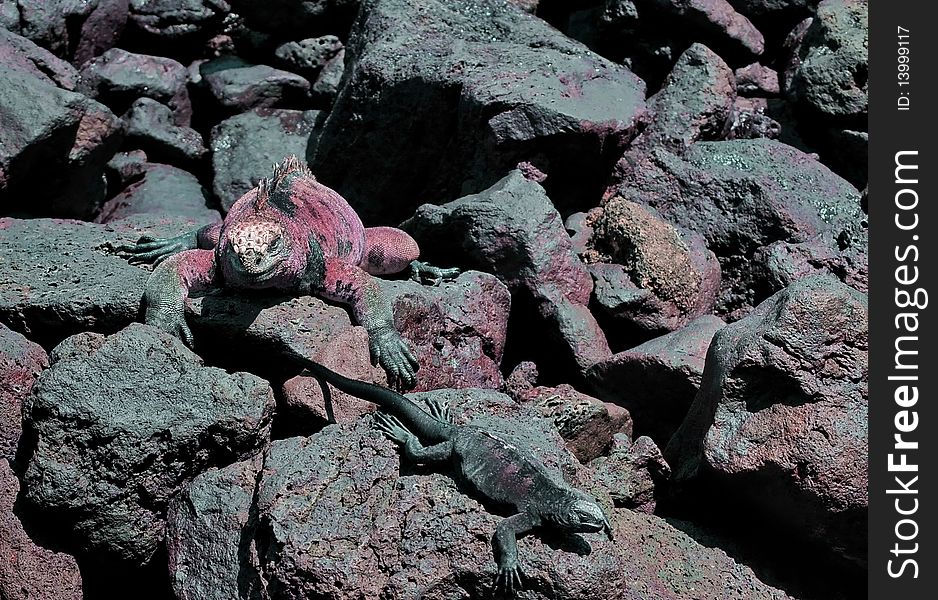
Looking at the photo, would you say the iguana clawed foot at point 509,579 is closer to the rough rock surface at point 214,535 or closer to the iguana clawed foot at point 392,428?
the iguana clawed foot at point 392,428

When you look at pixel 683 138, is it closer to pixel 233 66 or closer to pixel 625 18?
→ pixel 625 18

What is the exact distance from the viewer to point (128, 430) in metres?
4.32

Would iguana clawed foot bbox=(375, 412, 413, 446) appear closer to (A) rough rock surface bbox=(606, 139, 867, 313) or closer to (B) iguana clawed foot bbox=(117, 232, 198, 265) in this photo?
(B) iguana clawed foot bbox=(117, 232, 198, 265)

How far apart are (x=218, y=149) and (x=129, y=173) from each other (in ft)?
2.30

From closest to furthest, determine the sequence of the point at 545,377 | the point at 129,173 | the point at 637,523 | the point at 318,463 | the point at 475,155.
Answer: the point at 318,463, the point at 637,523, the point at 545,377, the point at 475,155, the point at 129,173

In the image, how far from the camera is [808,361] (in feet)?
14.5

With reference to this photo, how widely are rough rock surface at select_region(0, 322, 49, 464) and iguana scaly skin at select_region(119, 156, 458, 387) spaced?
566 millimetres

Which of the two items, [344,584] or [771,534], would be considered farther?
[771,534]

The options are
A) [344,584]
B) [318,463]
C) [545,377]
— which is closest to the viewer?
[344,584]

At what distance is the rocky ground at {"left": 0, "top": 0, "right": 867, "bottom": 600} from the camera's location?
429 cm

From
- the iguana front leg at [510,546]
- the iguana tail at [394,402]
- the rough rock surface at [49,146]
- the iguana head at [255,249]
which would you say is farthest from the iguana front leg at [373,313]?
the rough rock surface at [49,146]

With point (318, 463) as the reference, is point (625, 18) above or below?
above

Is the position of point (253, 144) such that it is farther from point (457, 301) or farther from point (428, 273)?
point (457, 301)

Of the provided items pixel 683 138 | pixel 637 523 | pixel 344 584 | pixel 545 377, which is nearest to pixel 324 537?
pixel 344 584
